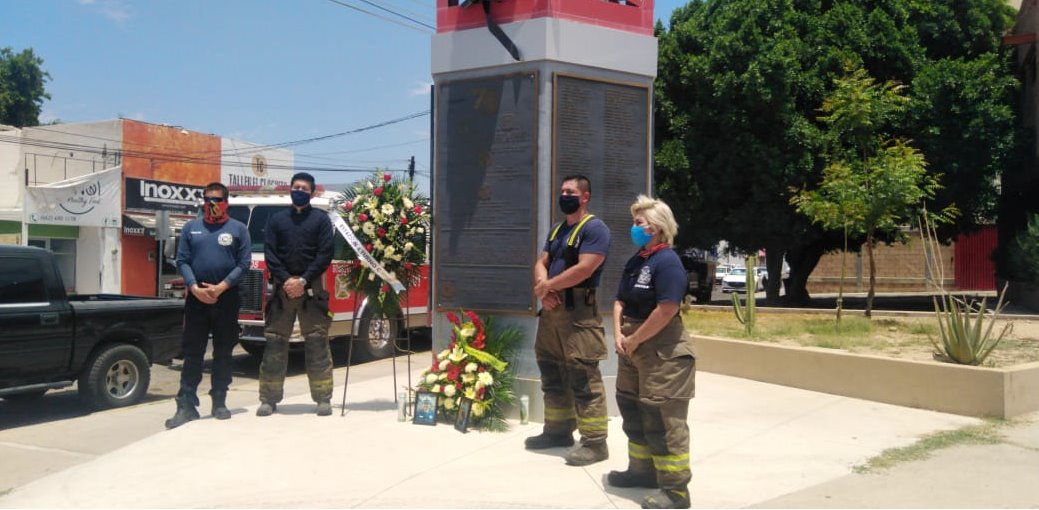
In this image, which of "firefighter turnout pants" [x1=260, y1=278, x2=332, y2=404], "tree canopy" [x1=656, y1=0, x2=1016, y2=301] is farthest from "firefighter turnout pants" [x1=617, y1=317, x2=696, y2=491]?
"tree canopy" [x1=656, y1=0, x2=1016, y2=301]

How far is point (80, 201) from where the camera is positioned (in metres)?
26.0

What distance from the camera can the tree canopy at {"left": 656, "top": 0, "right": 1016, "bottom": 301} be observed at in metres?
19.6

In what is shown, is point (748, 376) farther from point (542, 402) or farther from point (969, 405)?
point (542, 402)

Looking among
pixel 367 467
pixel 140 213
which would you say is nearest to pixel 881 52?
pixel 367 467

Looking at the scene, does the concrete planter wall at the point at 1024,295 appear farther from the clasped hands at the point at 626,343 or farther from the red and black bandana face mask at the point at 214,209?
the red and black bandana face mask at the point at 214,209

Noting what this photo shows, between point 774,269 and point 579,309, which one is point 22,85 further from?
point 579,309

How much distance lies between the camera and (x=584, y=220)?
605cm

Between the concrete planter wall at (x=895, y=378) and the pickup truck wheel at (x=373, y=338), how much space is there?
18.7 ft

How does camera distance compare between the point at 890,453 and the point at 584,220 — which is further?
the point at 890,453

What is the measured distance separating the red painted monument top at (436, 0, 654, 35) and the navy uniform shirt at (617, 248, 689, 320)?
2.95m

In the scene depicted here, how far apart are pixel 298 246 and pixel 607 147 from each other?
2.83m

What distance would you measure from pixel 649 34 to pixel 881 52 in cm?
1526

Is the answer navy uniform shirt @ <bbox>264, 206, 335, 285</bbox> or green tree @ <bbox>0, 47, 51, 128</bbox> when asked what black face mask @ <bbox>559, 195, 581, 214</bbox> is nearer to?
navy uniform shirt @ <bbox>264, 206, 335, 285</bbox>

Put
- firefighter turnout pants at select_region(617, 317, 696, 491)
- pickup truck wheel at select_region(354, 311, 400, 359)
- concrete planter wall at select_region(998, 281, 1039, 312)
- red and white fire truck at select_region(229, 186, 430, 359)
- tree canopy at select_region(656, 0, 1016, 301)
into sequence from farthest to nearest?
tree canopy at select_region(656, 0, 1016, 301), concrete planter wall at select_region(998, 281, 1039, 312), pickup truck wheel at select_region(354, 311, 400, 359), red and white fire truck at select_region(229, 186, 430, 359), firefighter turnout pants at select_region(617, 317, 696, 491)
